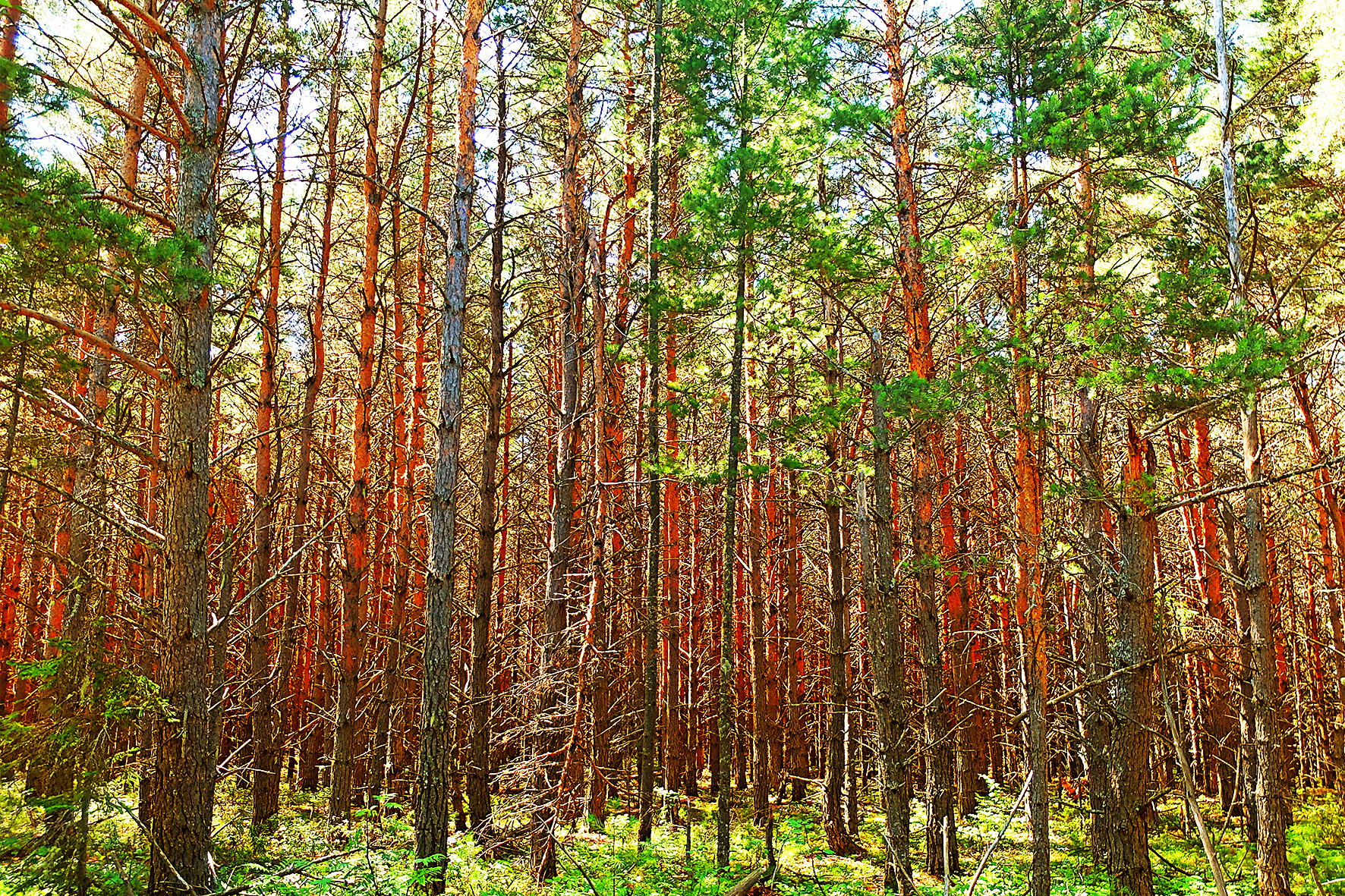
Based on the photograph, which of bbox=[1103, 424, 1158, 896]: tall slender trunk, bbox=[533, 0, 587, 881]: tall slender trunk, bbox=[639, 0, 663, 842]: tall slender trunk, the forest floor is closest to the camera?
the forest floor

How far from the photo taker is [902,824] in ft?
27.5

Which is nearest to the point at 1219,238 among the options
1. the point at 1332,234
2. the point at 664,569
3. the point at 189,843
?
the point at 1332,234

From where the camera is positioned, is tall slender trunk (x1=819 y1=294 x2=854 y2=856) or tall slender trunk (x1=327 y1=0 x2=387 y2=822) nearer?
tall slender trunk (x1=327 y1=0 x2=387 y2=822)

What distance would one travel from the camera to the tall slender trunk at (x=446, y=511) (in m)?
6.94

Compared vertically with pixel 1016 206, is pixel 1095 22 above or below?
above

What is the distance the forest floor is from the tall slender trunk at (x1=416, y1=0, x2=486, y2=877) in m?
0.56

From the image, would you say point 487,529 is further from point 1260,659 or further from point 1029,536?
point 1260,659

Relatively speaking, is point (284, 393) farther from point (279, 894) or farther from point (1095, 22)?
point (1095, 22)

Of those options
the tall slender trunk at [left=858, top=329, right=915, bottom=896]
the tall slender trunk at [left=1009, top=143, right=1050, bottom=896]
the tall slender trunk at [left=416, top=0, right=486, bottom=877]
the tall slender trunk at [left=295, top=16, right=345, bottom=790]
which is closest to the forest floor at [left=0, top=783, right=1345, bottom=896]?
the tall slender trunk at [left=416, top=0, right=486, bottom=877]

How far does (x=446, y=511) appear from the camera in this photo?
7488 millimetres

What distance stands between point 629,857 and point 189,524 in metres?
6.66

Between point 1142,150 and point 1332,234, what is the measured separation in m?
3.81

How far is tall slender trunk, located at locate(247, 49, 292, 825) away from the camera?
884 cm

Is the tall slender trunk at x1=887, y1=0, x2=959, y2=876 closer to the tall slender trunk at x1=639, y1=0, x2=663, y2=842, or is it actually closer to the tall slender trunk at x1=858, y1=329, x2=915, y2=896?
the tall slender trunk at x1=858, y1=329, x2=915, y2=896
